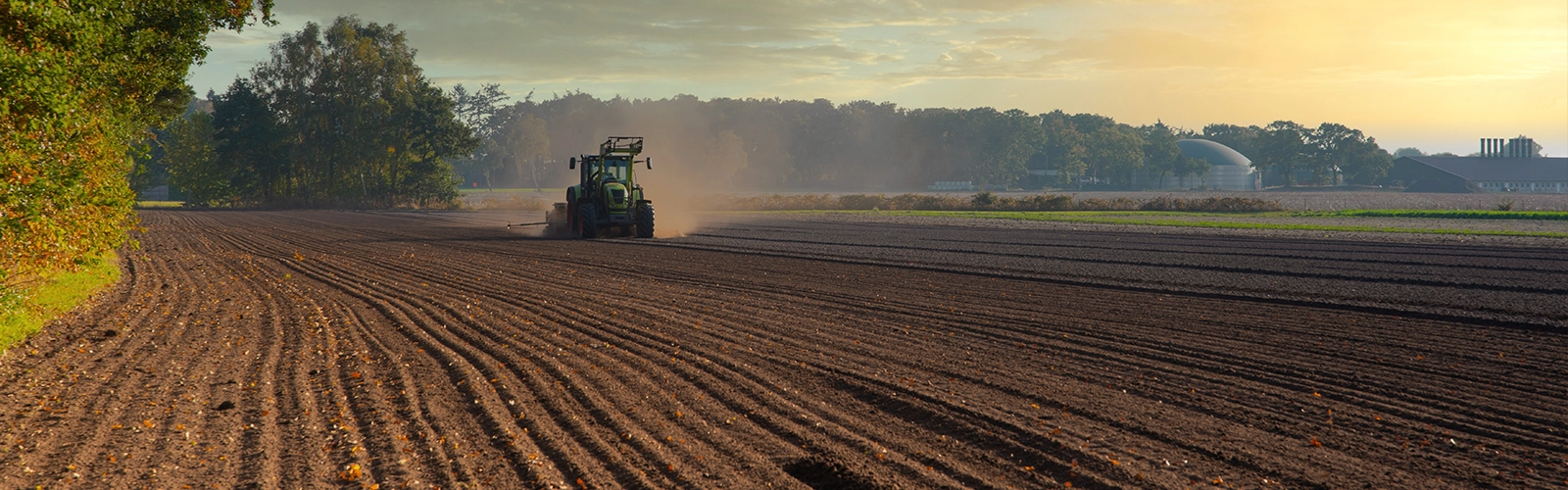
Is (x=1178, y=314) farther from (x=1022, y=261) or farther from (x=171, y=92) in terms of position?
(x=171, y=92)

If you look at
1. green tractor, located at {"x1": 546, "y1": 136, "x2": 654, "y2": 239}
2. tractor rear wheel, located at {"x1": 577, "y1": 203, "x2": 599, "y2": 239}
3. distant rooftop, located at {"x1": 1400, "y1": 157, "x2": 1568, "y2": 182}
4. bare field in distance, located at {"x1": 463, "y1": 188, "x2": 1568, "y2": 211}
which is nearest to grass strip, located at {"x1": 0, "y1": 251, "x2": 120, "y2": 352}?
tractor rear wheel, located at {"x1": 577, "y1": 203, "x2": 599, "y2": 239}

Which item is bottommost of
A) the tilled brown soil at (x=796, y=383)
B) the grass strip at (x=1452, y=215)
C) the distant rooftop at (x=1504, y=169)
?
the tilled brown soil at (x=796, y=383)

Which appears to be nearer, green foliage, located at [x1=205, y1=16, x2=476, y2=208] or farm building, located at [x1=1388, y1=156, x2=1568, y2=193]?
green foliage, located at [x1=205, y1=16, x2=476, y2=208]

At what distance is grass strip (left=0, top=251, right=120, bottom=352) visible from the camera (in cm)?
1082

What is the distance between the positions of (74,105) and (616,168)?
18592 mm

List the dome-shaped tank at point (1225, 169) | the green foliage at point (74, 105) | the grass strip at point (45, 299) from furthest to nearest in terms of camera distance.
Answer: the dome-shaped tank at point (1225, 169)
the grass strip at point (45, 299)
the green foliage at point (74, 105)

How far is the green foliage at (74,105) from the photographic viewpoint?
407 inches

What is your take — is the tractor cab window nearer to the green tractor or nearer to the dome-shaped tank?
the green tractor

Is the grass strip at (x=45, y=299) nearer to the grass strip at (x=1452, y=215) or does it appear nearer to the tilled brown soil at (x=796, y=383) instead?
the tilled brown soil at (x=796, y=383)

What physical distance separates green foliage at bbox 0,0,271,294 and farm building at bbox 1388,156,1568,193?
129 meters

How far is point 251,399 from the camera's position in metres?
8.23

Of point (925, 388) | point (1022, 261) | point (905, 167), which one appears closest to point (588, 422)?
point (925, 388)

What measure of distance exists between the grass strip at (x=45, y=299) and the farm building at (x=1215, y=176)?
138m

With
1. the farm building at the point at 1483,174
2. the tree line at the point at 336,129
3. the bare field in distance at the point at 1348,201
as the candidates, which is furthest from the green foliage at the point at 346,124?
the farm building at the point at 1483,174
